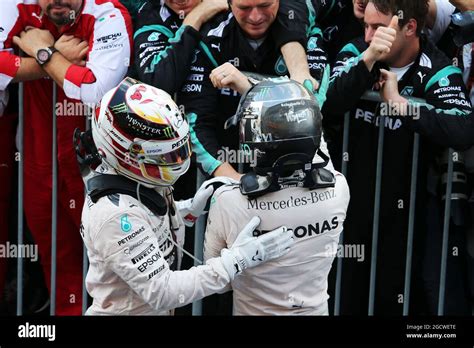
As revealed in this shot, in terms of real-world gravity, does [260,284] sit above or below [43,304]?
above

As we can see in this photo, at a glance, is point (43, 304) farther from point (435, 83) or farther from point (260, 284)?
point (435, 83)

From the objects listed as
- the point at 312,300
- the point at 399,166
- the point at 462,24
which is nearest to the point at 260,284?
the point at 312,300

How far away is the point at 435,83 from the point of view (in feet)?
18.4

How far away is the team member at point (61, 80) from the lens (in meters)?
5.72

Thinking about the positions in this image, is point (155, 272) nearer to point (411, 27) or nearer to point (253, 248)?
point (253, 248)

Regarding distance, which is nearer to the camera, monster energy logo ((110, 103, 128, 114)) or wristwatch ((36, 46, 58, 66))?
monster energy logo ((110, 103, 128, 114))

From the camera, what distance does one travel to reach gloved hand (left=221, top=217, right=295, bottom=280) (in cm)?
461

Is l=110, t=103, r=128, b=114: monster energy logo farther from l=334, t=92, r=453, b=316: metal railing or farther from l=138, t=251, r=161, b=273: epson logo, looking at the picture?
l=334, t=92, r=453, b=316: metal railing

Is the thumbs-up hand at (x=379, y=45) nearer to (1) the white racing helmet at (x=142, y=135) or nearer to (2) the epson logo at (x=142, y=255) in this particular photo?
(1) the white racing helmet at (x=142, y=135)

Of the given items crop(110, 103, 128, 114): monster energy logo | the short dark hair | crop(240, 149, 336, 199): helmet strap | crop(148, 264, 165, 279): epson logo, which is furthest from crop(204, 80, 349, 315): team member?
the short dark hair

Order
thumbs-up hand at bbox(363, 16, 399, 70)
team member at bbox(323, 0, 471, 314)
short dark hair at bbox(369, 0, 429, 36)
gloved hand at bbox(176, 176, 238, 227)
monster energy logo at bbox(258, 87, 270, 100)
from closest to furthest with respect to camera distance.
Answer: monster energy logo at bbox(258, 87, 270, 100) < gloved hand at bbox(176, 176, 238, 227) < thumbs-up hand at bbox(363, 16, 399, 70) < team member at bbox(323, 0, 471, 314) < short dark hair at bbox(369, 0, 429, 36)

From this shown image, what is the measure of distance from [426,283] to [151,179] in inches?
74.7

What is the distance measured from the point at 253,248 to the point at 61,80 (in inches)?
66.3

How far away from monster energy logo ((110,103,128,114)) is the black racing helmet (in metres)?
0.52
